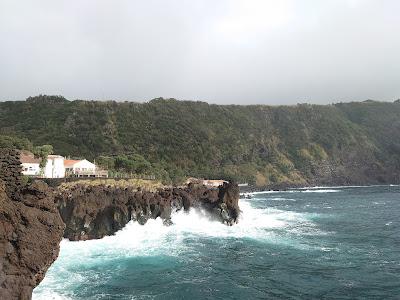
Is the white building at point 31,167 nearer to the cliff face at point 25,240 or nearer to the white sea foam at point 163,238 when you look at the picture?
the white sea foam at point 163,238

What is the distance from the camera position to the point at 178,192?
73.5 metres

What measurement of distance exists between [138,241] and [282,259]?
18.2 meters

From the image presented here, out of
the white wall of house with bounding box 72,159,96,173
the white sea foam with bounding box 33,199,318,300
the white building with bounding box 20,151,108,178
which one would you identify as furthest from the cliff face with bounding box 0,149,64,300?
the white wall of house with bounding box 72,159,96,173

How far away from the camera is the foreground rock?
5234cm

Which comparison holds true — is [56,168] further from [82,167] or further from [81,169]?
[82,167]

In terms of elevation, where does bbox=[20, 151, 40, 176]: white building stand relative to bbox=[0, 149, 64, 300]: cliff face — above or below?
above

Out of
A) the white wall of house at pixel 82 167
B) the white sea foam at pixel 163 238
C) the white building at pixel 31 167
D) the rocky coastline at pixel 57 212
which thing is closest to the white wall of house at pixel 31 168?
the white building at pixel 31 167

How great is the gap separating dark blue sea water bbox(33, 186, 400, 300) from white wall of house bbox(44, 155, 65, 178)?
28137 mm

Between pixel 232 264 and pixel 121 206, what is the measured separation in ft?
72.8

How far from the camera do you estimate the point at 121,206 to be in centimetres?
5688

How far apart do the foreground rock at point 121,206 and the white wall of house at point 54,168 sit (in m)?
15.9

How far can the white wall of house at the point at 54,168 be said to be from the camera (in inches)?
3063

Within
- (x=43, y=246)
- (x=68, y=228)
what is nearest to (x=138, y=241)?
(x=68, y=228)

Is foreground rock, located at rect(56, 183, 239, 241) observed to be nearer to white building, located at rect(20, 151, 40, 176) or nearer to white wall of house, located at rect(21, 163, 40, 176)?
white building, located at rect(20, 151, 40, 176)
